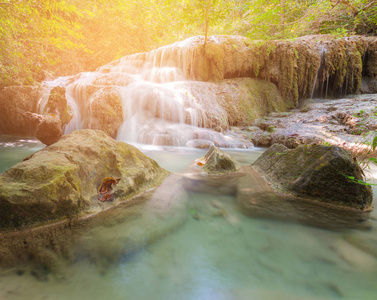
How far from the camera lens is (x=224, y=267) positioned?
136 centimetres

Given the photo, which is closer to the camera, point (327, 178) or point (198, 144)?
point (327, 178)

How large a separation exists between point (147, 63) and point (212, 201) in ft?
42.7

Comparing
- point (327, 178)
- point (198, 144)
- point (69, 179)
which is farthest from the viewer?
point (198, 144)

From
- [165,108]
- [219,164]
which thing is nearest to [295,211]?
[219,164]

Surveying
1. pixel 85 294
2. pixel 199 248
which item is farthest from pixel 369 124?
pixel 85 294

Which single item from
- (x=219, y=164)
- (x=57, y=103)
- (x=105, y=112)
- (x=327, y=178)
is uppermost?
(x=57, y=103)

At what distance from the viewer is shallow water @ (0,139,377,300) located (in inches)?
44.6

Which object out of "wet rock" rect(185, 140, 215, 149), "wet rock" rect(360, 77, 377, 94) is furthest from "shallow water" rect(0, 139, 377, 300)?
"wet rock" rect(360, 77, 377, 94)

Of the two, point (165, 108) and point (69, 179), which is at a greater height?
point (165, 108)

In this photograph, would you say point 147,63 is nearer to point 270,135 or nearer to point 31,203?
point 270,135

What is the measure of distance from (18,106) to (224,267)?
35.5 ft

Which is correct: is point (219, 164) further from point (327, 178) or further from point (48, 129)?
point (48, 129)

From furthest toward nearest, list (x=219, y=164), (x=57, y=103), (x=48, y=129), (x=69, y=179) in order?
(x=57, y=103), (x=219, y=164), (x=48, y=129), (x=69, y=179)

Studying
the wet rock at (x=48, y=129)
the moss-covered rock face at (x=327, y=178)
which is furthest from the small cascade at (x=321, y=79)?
the wet rock at (x=48, y=129)
